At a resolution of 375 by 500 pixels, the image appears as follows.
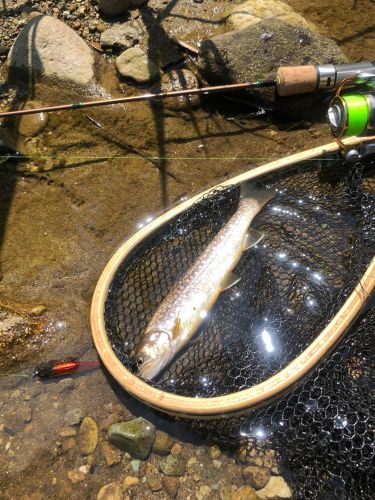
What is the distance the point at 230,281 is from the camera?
396cm

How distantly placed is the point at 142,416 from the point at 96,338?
836mm

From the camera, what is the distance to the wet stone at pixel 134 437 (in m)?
3.51

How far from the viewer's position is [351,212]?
4281mm

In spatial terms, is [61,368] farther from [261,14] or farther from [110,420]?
[261,14]

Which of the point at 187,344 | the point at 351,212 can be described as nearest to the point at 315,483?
the point at 187,344

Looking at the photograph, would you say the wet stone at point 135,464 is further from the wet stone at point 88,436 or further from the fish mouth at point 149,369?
the fish mouth at point 149,369

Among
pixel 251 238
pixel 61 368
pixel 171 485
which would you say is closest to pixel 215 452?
pixel 171 485

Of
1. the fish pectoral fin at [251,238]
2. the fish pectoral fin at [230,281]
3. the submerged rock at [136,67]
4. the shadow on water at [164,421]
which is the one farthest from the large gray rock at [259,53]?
the shadow on water at [164,421]

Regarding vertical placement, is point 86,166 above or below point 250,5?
below

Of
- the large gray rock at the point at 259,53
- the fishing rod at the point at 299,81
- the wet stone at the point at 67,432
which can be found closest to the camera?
the wet stone at the point at 67,432

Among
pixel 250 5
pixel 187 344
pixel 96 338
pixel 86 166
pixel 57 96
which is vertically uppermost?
pixel 250 5

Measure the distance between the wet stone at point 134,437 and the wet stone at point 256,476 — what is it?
81 cm

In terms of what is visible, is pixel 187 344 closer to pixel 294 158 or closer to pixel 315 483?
pixel 315 483

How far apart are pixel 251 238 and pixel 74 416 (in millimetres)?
2227
